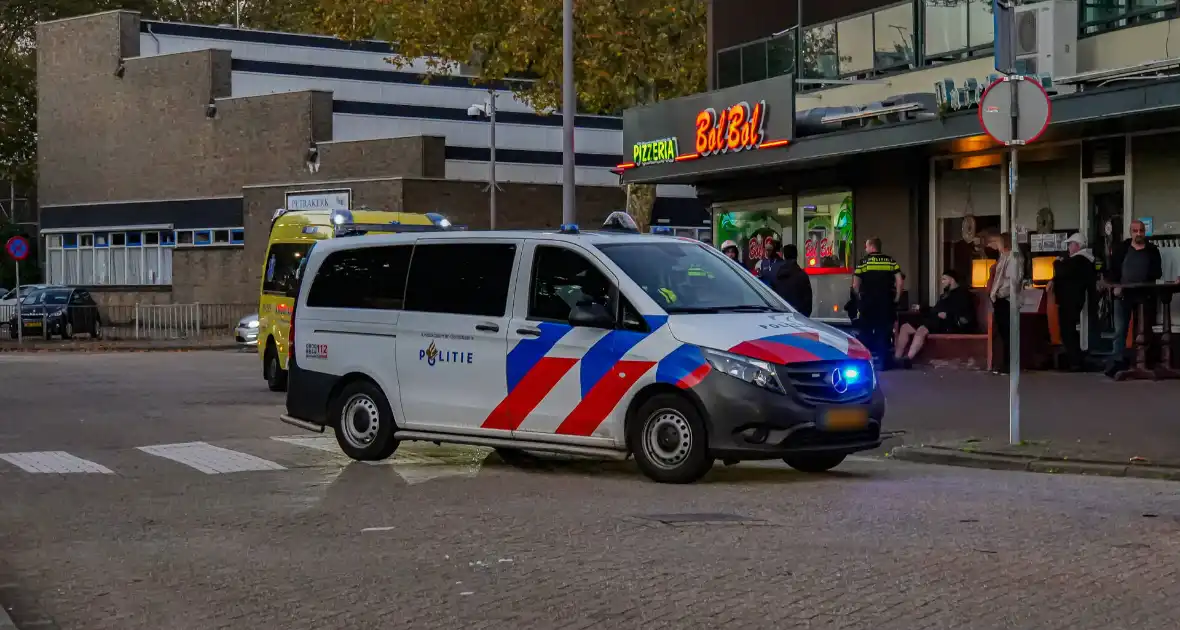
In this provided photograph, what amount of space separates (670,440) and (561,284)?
5.04ft

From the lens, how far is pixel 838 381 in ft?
38.4

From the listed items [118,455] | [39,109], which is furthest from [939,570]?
[39,109]

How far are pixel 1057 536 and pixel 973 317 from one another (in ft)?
46.2

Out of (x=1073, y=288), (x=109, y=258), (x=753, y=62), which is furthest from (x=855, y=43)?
(x=109, y=258)

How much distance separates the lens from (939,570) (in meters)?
8.01

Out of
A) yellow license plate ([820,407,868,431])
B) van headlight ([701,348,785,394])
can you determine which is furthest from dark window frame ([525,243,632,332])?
yellow license plate ([820,407,868,431])

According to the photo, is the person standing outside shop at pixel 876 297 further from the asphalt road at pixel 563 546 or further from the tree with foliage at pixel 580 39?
the tree with foliage at pixel 580 39

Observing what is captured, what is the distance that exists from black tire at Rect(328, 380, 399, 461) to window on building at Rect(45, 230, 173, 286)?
43.6 m

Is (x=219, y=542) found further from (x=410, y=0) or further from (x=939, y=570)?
(x=410, y=0)

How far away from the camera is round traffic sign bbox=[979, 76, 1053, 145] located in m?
13.7

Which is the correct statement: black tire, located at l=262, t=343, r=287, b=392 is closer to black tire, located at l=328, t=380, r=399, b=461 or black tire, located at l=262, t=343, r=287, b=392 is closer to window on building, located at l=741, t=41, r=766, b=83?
black tire, located at l=328, t=380, r=399, b=461

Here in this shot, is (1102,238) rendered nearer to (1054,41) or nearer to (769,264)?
(1054,41)

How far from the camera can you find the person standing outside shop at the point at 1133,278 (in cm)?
1906

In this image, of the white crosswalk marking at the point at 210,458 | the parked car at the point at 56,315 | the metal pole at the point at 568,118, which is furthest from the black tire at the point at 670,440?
the parked car at the point at 56,315
